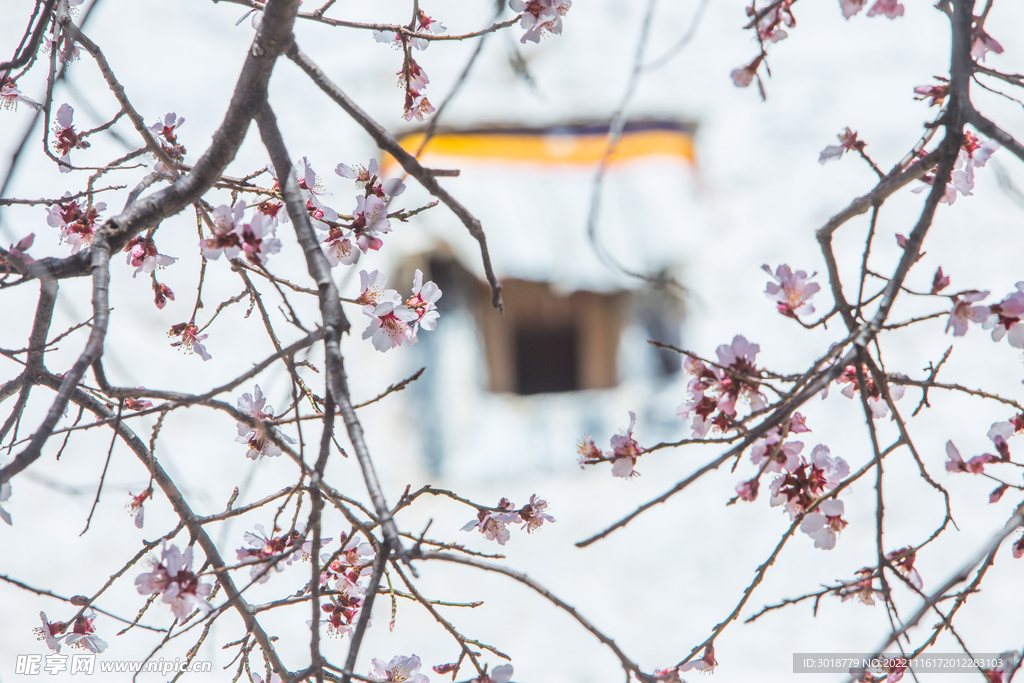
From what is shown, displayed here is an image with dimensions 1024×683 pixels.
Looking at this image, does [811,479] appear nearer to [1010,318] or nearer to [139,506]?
[1010,318]

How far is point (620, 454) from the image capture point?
3.02 ft

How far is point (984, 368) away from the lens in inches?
94.6

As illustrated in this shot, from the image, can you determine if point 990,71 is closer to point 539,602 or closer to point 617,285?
point 617,285

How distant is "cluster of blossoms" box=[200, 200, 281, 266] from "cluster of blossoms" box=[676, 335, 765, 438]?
1.34ft

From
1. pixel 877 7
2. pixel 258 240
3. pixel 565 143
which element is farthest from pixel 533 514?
pixel 565 143

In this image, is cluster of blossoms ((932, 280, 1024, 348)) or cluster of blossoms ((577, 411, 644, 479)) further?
cluster of blossoms ((577, 411, 644, 479))

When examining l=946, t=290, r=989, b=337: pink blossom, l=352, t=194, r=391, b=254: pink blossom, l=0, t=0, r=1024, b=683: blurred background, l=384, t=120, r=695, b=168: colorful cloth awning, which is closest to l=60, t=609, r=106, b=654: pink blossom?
l=352, t=194, r=391, b=254: pink blossom

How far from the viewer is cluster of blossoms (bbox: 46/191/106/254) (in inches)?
38.9

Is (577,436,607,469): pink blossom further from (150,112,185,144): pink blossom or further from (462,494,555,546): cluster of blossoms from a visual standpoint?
(150,112,185,144): pink blossom

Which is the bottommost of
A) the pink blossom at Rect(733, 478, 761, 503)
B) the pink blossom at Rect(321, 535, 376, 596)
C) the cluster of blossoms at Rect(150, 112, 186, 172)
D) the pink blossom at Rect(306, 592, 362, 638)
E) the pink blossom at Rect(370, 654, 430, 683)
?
the pink blossom at Rect(370, 654, 430, 683)

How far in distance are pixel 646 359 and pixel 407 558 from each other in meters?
1.83

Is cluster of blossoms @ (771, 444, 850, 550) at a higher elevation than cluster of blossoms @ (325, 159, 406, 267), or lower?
lower

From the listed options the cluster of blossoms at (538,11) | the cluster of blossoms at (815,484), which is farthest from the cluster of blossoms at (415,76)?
the cluster of blossoms at (815,484)

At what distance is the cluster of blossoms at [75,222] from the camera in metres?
0.99
